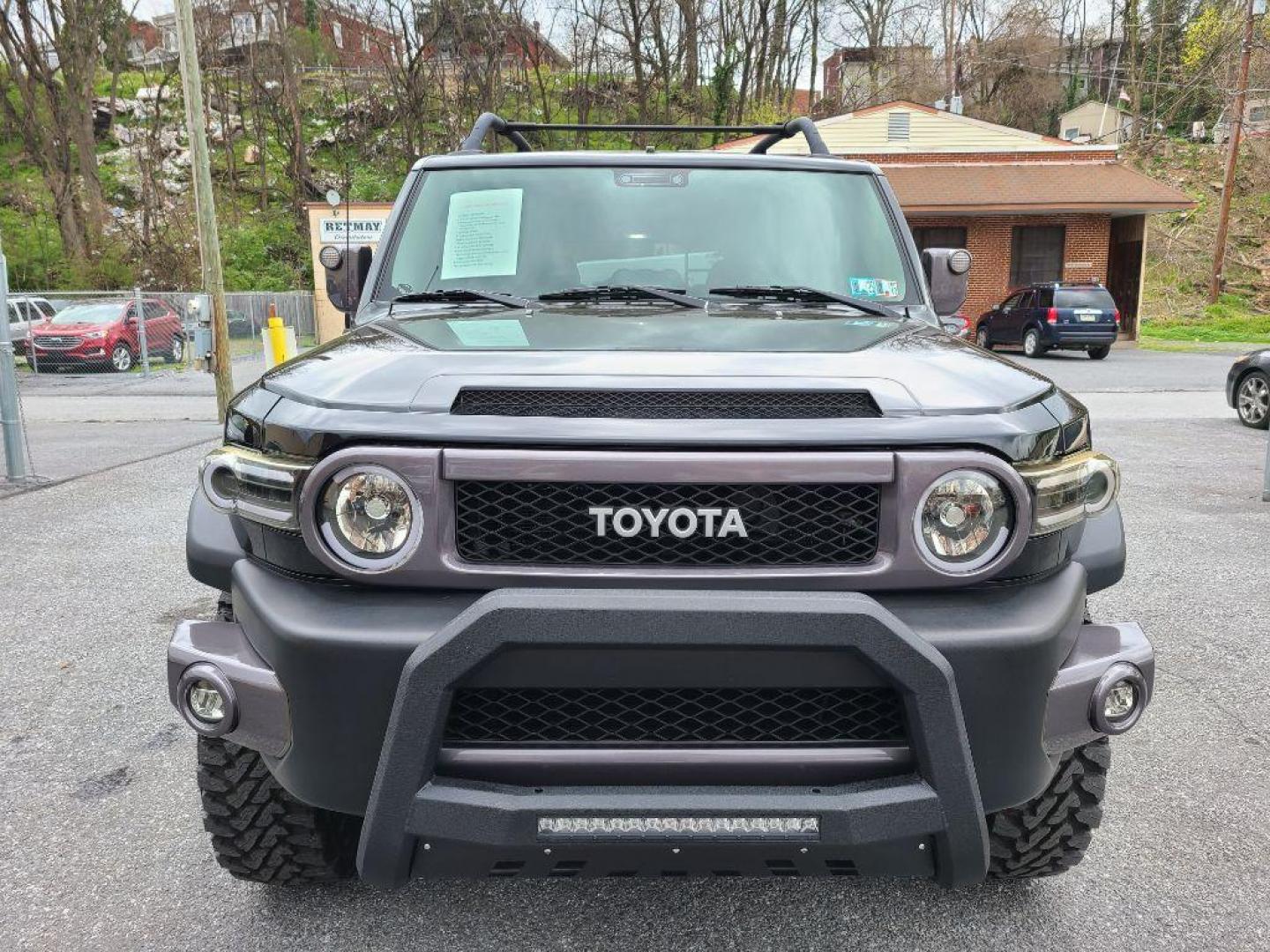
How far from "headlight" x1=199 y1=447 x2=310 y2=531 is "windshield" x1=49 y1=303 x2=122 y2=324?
19.8m

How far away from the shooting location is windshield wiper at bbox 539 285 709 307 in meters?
2.79

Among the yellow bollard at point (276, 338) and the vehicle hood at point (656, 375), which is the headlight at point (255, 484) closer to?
the vehicle hood at point (656, 375)

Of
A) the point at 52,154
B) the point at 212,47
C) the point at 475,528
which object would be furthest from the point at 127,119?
the point at 475,528

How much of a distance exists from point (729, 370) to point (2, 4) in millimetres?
36357

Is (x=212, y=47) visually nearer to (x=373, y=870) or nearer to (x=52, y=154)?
(x=52, y=154)

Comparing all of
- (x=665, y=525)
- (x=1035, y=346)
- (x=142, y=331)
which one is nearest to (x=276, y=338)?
(x=142, y=331)

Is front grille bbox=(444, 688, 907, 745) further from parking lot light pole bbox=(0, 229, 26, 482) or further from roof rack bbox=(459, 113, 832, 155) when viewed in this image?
parking lot light pole bbox=(0, 229, 26, 482)

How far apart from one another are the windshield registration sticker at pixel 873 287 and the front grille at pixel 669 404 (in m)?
1.26

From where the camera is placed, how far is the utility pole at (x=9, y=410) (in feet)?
25.7

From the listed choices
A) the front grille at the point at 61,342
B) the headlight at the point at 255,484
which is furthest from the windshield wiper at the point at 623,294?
the front grille at the point at 61,342

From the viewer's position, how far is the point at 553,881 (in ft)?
8.50

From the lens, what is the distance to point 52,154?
103 ft

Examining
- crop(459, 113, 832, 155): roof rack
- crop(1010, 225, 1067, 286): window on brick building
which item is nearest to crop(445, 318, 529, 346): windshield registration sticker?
crop(459, 113, 832, 155): roof rack

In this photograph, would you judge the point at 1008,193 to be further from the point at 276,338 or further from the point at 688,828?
the point at 688,828
